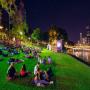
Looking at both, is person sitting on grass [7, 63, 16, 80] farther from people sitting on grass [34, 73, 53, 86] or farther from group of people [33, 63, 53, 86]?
people sitting on grass [34, 73, 53, 86]

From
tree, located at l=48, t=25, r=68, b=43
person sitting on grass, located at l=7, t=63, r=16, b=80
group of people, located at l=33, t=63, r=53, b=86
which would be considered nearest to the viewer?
group of people, located at l=33, t=63, r=53, b=86

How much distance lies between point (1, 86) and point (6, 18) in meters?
107

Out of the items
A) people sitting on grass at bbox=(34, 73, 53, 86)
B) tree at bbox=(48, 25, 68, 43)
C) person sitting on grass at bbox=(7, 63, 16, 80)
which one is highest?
tree at bbox=(48, 25, 68, 43)

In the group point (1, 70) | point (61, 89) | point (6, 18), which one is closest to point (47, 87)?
point (61, 89)

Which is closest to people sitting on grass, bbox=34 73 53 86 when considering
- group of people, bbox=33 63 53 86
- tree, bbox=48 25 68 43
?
group of people, bbox=33 63 53 86

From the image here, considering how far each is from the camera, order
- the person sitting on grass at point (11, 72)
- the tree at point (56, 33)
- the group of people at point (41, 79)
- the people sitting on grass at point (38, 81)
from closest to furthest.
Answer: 1. the people sitting on grass at point (38, 81)
2. the group of people at point (41, 79)
3. the person sitting on grass at point (11, 72)
4. the tree at point (56, 33)

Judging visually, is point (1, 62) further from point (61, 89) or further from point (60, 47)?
point (60, 47)

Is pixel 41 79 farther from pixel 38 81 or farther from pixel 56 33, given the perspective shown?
pixel 56 33

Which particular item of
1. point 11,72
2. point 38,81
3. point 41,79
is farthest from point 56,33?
point 38,81

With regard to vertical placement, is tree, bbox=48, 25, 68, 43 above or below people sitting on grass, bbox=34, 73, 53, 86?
above

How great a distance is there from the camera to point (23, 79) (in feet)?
116

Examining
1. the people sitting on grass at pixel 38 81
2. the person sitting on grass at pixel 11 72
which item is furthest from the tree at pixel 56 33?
the people sitting on grass at pixel 38 81

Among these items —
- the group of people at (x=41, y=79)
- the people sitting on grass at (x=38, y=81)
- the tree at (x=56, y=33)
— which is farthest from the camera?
the tree at (x=56, y=33)

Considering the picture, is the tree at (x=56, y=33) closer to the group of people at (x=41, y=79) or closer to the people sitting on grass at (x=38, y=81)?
the group of people at (x=41, y=79)
